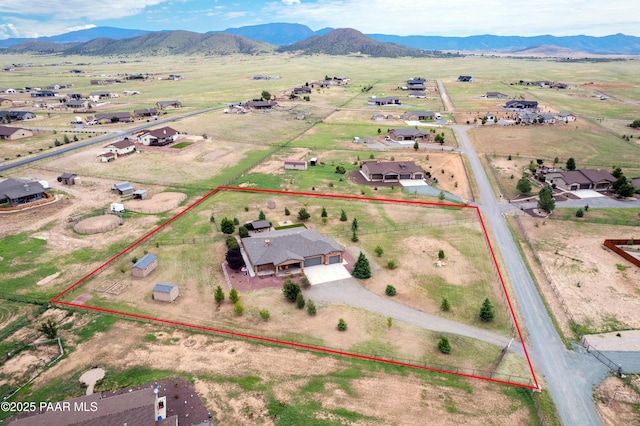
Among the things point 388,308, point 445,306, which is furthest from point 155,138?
point 445,306

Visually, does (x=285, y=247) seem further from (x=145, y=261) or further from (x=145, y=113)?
(x=145, y=113)

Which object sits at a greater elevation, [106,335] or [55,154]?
[55,154]

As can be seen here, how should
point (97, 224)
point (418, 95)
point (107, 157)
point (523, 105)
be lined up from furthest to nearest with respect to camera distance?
point (418, 95)
point (523, 105)
point (107, 157)
point (97, 224)

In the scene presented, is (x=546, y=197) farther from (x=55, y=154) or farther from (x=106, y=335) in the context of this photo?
(x=55, y=154)

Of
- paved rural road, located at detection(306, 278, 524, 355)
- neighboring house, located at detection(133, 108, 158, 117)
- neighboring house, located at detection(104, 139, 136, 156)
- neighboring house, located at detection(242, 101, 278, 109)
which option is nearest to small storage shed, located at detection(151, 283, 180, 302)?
paved rural road, located at detection(306, 278, 524, 355)

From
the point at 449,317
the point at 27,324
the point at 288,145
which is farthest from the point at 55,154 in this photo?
the point at 449,317

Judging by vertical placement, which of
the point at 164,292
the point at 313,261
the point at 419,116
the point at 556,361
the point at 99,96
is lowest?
the point at 556,361

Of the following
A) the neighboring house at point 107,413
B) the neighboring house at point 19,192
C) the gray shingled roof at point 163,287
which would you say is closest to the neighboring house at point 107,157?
the neighboring house at point 19,192
